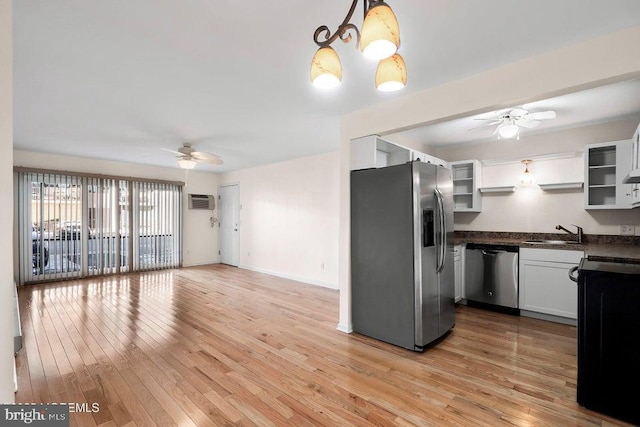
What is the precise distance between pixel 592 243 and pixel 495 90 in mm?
2888

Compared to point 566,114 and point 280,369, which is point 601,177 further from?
point 280,369

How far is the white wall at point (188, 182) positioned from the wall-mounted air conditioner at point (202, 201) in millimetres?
122

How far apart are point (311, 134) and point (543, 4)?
2972 mm

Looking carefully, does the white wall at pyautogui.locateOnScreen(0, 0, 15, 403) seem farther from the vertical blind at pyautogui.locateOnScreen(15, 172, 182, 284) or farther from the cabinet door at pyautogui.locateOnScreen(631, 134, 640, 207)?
the vertical blind at pyautogui.locateOnScreen(15, 172, 182, 284)

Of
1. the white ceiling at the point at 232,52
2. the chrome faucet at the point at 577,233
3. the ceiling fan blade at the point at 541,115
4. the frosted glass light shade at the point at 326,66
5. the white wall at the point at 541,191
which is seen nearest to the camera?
the frosted glass light shade at the point at 326,66

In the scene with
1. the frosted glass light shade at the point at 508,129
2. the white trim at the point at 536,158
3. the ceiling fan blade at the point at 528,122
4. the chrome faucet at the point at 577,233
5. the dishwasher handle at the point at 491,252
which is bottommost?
the dishwasher handle at the point at 491,252

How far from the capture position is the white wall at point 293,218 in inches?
215

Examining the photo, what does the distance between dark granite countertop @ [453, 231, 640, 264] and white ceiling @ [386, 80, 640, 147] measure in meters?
1.49

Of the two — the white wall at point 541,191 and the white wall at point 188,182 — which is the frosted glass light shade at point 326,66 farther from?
the white wall at point 188,182

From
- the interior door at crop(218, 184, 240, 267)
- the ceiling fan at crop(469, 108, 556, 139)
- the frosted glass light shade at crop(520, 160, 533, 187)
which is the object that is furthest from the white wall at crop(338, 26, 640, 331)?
the interior door at crop(218, 184, 240, 267)

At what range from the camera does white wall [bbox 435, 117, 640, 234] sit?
3.67 meters

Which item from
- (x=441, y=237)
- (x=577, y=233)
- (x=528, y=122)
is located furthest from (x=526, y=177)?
(x=441, y=237)

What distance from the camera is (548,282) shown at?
11.6 feet

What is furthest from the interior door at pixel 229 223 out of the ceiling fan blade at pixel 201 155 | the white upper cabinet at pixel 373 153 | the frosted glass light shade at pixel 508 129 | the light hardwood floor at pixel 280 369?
the frosted glass light shade at pixel 508 129
